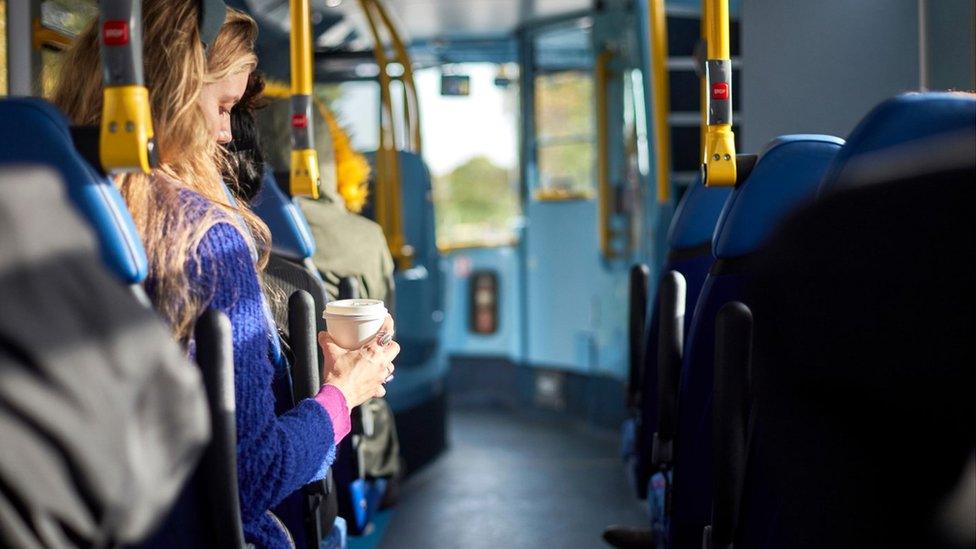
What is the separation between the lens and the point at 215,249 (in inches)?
51.8

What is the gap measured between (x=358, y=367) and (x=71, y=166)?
0.57 metres

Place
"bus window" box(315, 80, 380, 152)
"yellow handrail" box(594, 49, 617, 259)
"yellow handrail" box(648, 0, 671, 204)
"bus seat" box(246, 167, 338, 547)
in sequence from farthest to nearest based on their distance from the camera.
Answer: "bus window" box(315, 80, 380, 152), "yellow handrail" box(594, 49, 617, 259), "yellow handrail" box(648, 0, 671, 204), "bus seat" box(246, 167, 338, 547)

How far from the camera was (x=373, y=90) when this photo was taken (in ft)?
20.3

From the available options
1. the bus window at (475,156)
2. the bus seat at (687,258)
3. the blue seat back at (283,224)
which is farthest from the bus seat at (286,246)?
the bus window at (475,156)

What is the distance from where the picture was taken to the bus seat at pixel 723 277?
67.0 inches

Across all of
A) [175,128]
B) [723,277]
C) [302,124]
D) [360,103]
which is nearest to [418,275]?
[360,103]

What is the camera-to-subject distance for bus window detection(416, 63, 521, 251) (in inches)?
263

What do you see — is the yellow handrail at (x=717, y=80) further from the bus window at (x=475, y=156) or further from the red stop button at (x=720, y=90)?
the bus window at (x=475, y=156)

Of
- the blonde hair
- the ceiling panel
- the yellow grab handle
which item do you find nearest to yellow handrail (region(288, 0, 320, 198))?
the blonde hair

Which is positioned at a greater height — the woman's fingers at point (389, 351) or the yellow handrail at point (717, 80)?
the yellow handrail at point (717, 80)

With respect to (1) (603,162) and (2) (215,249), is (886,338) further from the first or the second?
(1) (603,162)

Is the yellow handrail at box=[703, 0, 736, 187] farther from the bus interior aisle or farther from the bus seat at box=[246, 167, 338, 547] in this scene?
the bus seat at box=[246, 167, 338, 547]

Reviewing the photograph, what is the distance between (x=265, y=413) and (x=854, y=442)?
81cm

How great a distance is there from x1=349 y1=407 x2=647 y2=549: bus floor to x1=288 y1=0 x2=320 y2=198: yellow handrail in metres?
1.78
